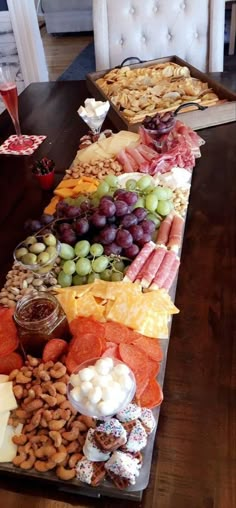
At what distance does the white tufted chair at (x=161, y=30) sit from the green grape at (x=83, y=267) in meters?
1.55

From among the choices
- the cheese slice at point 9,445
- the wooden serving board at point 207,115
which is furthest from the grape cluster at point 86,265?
the wooden serving board at point 207,115

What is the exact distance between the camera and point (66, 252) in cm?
93

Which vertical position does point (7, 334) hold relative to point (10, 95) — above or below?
below

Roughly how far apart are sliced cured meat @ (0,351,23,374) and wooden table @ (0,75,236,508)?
0.18 meters

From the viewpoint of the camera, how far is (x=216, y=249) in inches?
39.8

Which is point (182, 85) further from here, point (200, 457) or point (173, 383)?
point (200, 457)

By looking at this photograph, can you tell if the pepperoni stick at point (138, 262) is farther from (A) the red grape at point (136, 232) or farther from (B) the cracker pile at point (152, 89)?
(B) the cracker pile at point (152, 89)

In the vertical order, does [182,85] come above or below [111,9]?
below

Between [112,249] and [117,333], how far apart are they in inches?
8.8

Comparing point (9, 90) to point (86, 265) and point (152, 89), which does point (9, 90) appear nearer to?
point (152, 89)

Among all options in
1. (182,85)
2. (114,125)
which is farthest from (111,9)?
(114,125)

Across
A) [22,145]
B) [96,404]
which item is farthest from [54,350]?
[22,145]

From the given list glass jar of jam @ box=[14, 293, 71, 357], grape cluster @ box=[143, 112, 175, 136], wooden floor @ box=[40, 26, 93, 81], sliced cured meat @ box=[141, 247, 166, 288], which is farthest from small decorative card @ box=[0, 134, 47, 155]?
wooden floor @ box=[40, 26, 93, 81]

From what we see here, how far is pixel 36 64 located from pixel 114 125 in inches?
83.3
